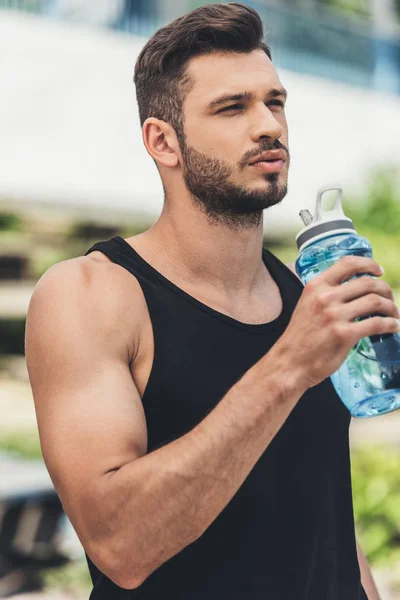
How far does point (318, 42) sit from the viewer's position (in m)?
8.45

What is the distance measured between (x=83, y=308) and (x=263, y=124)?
0.52 meters

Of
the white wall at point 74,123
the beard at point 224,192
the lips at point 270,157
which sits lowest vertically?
the beard at point 224,192

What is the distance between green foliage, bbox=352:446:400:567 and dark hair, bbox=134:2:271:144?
4399 millimetres

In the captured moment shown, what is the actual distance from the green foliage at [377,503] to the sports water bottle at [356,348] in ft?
14.7

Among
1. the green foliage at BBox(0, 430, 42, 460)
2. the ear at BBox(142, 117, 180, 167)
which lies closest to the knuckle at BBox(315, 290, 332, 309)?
the ear at BBox(142, 117, 180, 167)

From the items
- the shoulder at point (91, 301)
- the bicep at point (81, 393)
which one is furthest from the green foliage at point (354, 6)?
the bicep at point (81, 393)

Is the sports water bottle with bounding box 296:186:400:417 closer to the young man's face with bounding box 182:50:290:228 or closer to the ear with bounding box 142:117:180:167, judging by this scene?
the young man's face with bounding box 182:50:290:228

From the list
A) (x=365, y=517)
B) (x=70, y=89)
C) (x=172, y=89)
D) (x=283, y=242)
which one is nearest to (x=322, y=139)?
(x=283, y=242)

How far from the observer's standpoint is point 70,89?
6656 millimetres

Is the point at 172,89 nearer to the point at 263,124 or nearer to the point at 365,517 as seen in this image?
the point at 263,124

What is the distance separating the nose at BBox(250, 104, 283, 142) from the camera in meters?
1.78

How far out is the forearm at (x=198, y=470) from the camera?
4.63 ft

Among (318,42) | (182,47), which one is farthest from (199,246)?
(318,42)

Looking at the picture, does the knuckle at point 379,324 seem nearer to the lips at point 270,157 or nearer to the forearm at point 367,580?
the lips at point 270,157
